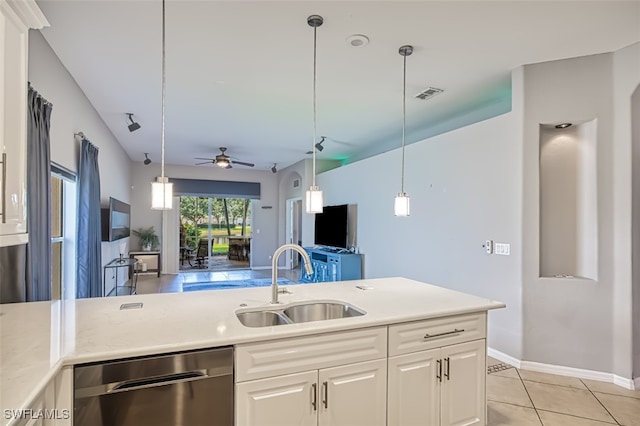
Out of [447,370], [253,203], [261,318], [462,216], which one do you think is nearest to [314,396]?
[261,318]

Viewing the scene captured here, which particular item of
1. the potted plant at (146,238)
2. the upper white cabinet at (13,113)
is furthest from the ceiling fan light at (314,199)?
the potted plant at (146,238)

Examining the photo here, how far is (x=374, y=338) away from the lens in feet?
6.15

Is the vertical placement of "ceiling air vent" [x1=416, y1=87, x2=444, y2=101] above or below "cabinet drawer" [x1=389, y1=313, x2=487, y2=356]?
above

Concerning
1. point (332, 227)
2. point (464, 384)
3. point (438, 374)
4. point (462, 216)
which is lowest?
point (464, 384)

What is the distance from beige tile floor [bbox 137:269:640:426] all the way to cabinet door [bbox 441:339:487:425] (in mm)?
503

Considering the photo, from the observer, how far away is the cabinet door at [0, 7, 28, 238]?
1.42 metres

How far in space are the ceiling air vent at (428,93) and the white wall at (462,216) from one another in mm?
515

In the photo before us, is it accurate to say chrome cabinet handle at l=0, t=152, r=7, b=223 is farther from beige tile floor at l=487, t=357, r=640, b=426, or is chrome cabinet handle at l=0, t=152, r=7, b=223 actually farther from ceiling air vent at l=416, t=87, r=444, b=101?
ceiling air vent at l=416, t=87, r=444, b=101

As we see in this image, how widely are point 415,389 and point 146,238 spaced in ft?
27.0

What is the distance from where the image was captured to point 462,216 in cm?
396

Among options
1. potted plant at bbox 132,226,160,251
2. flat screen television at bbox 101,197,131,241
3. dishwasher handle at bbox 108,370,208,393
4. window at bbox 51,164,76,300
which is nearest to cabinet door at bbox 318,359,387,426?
dishwasher handle at bbox 108,370,208,393

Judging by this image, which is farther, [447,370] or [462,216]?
[462,216]

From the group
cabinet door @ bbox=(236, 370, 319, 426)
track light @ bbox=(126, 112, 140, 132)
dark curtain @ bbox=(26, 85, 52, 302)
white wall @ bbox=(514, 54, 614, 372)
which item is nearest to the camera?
cabinet door @ bbox=(236, 370, 319, 426)

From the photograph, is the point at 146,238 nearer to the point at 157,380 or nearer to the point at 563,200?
the point at 157,380
